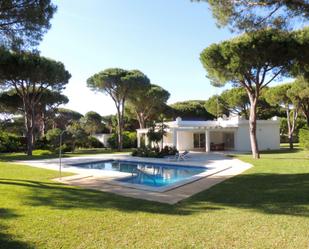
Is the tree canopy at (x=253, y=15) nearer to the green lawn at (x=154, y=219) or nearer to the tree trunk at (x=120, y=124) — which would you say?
the green lawn at (x=154, y=219)

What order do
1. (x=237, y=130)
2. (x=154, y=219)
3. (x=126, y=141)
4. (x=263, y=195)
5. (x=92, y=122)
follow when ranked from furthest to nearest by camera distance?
(x=92, y=122), (x=126, y=141), (x=237, y=130), (x=263, y=195), (x=154, y=219)

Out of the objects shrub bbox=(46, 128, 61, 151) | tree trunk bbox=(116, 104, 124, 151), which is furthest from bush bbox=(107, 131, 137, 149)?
shrub bbox=(46, 128, 61, 151)

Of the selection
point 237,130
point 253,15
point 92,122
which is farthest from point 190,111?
point 253,15

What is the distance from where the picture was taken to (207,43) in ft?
62.3

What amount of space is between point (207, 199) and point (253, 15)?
21.1 feet

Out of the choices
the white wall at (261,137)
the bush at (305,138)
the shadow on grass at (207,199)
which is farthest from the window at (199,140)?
the shadow on grass at (207,199)

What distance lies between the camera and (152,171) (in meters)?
15.9

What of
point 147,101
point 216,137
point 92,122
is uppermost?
point 147,101

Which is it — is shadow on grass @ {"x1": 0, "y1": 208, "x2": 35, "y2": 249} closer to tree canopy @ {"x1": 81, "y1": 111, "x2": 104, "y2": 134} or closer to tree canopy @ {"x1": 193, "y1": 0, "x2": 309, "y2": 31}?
tree canopy @ {"x1": 193, "y1": 0, "x2": 309, "y2": 31}

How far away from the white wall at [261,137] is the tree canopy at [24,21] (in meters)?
18.2

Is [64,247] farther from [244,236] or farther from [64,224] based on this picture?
[244,236]

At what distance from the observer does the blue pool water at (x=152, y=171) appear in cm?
1306

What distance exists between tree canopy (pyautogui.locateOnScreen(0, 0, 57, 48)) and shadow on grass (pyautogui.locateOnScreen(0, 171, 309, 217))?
588 centimetres

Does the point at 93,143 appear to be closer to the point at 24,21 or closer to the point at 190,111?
the point at 190,111
